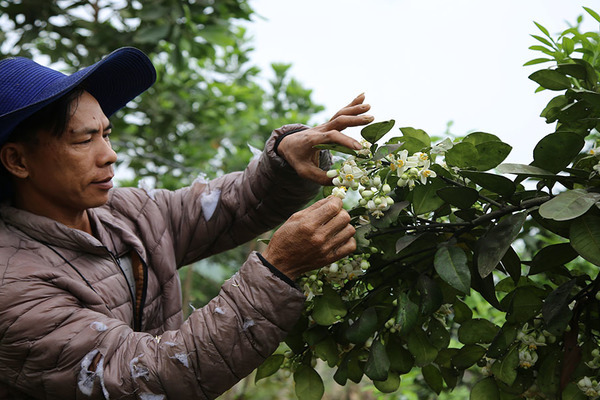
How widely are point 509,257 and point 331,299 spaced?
0.33 metres

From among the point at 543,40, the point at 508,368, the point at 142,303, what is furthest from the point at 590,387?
the point at 142,303

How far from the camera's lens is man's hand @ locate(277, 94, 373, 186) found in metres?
1.25

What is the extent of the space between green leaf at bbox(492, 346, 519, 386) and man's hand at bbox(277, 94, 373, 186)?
46cm

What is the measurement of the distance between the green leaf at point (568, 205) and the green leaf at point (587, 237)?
0.05 meters

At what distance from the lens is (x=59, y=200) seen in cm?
142

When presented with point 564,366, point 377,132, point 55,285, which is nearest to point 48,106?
point 55,285

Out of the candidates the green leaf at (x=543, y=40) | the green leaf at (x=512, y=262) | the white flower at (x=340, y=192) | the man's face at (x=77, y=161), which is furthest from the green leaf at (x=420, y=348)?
the man's face at (x=77, y=161)

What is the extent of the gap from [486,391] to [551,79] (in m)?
0.59

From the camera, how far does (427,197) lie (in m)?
1.08

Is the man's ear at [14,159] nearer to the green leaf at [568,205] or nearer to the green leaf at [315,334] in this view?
the green leaf at [315,334]

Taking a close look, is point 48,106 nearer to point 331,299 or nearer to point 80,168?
point 80,168

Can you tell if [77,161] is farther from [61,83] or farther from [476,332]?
[476,332]

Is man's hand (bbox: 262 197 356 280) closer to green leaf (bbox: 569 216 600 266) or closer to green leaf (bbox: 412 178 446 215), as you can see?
green leaf (bbox: 412 178 446 215)

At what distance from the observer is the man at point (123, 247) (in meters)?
1.16
